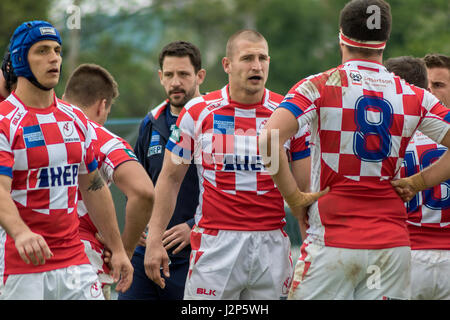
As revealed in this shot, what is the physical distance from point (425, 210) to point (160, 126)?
7.93 ft

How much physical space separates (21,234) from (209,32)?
152 ft

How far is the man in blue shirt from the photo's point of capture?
6480 mm

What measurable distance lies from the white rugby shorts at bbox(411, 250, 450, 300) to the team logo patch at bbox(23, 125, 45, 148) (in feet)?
9.62

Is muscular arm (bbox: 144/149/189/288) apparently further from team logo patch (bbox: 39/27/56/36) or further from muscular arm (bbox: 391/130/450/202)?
muscular arm (bbox: 391/130/450/202)

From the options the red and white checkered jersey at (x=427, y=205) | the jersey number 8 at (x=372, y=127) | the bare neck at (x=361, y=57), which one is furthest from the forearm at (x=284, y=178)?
the red and white checkered jersey at (x=427, y=205)

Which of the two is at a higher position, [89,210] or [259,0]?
[259,0]

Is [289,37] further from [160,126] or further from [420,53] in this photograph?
[160,126]

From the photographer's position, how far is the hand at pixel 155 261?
5.57 metres

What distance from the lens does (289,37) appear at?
143ft

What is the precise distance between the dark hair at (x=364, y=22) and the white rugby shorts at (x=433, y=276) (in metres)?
1.75

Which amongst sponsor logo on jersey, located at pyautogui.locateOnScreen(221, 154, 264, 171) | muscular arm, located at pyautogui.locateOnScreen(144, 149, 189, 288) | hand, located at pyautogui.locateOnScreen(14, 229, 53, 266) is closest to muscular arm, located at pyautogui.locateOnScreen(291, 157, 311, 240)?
sponsor logo on jersey, located at pyautogui.locateOnScreen(221, 154, 264, 171)

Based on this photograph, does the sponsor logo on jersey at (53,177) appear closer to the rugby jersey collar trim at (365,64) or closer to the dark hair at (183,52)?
the rugby jersey collar trim at (365,64)

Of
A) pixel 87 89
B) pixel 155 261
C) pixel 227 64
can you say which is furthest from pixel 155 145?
pixel 155 261

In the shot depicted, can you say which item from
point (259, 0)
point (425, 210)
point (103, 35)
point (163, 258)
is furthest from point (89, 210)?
point (259, 0)
